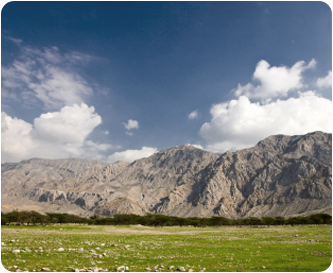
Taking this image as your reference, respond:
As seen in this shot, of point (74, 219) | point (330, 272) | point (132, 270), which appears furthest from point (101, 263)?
point (74, 219)

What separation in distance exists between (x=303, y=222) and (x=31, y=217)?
135 m

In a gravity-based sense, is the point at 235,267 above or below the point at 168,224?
above

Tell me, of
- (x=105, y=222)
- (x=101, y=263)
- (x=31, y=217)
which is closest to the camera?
(x=101, y=263)

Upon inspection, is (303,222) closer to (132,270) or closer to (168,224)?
(168,224)

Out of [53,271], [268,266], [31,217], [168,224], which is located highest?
[53,271]

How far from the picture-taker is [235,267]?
38.5 feet

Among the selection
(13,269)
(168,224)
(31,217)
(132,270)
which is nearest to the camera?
(13,269)

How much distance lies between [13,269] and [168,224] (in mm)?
120282

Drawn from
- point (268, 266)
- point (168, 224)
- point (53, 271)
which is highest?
point (53, 271)

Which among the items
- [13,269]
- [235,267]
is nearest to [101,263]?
[13,269]

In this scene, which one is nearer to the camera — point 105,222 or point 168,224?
point 105,222

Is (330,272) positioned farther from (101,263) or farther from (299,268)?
(101,263)

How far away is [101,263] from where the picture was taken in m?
11.6

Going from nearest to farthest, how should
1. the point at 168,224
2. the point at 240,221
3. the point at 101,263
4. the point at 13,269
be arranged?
→ the point at 13,269, the point at 101,263, the point at 168,224, the point at 240,221
